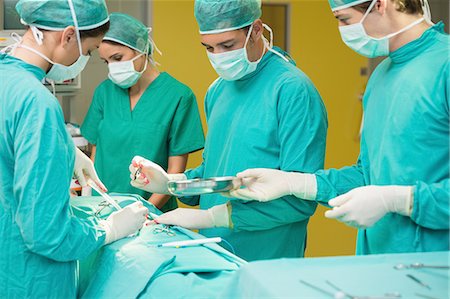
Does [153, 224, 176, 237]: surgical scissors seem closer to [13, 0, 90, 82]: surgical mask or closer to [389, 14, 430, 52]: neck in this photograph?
[13, 0, 90, 82]: surgical mask

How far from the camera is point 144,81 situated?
126 inches

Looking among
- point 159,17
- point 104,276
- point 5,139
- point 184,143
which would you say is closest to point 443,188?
point 104,276

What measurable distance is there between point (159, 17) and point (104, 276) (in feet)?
8.51

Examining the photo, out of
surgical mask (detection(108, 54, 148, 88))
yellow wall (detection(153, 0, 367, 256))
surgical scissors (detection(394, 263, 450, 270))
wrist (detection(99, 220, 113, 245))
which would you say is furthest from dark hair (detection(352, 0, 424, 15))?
yellow wall (detection(153, 0, 367, 256))

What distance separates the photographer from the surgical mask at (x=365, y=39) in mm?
1798

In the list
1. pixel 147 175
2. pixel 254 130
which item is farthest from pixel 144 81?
pixel 254 130

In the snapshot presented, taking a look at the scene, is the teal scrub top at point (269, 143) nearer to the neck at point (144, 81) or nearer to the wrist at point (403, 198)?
the wrist at point (403, 198)

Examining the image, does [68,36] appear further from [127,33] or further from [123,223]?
[127,33]

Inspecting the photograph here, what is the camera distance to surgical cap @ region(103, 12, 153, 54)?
3043mm

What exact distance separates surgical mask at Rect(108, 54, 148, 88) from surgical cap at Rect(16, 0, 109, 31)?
1.03 m

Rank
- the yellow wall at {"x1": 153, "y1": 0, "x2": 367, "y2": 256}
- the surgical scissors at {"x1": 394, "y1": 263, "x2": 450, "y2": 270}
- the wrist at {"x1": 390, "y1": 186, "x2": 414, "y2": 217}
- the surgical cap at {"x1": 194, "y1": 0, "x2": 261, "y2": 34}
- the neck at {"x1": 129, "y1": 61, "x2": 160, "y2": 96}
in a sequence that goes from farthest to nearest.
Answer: the yellow wall at {"x1": 153, "y1": 0, "x2": 367, "y2": 256}, the neck at {"x1": 129, "y1": 61, "x2": 160, "y2": 96}, the surgical cap at {"x1": 194, "y1": 0, "x2": 261, "y2": 34}, the wrist at {"x1": 390, "y1": 186, "x2": 414, "y2": 217}, the surgical scissors at {"x1": 394, "y1": 263, "x2": 450, "y2": 270}

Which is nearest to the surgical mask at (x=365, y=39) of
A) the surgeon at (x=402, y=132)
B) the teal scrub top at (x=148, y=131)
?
the surgeon at (x=402, y=132)

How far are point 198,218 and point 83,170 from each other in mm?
519

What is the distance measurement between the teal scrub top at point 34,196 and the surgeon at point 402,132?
26.7 inches
